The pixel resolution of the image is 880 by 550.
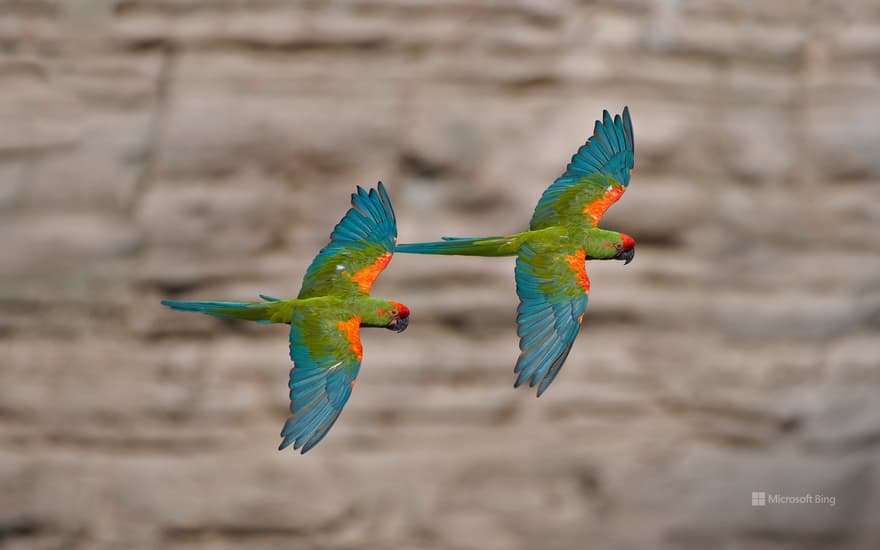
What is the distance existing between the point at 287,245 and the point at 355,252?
6.82ft

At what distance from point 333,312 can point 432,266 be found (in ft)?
7.03

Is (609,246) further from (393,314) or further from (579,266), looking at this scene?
A: (393,314)

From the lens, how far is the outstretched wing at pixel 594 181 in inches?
62.8

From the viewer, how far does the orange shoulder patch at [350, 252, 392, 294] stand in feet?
5.00

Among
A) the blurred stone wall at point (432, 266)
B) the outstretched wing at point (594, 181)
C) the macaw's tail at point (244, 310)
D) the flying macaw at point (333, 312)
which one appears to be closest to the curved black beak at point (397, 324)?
the flying macaw at point (333, 312)

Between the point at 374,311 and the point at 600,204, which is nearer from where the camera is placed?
the point at 374,311

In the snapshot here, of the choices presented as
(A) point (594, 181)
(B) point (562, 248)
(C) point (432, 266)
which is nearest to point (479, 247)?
(B) point (562, 248)

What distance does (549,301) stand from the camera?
147cm

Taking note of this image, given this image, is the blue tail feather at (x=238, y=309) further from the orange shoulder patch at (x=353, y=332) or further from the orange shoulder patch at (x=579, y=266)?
the orange shoulder patch at (x=579, y=266)

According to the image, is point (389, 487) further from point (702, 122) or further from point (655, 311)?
point (702, 122)

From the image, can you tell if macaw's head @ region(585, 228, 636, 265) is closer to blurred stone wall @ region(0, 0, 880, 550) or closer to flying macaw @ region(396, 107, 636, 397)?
flying macaw @ region(396, 107, 636, 397)

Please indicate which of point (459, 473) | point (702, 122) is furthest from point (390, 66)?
point (459, 473)

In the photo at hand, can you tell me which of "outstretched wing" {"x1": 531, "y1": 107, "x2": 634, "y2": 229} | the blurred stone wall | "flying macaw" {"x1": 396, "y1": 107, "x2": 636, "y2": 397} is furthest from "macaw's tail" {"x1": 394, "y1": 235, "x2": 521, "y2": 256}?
the blurred stone wall

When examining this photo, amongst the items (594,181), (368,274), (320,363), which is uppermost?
(594,181)
